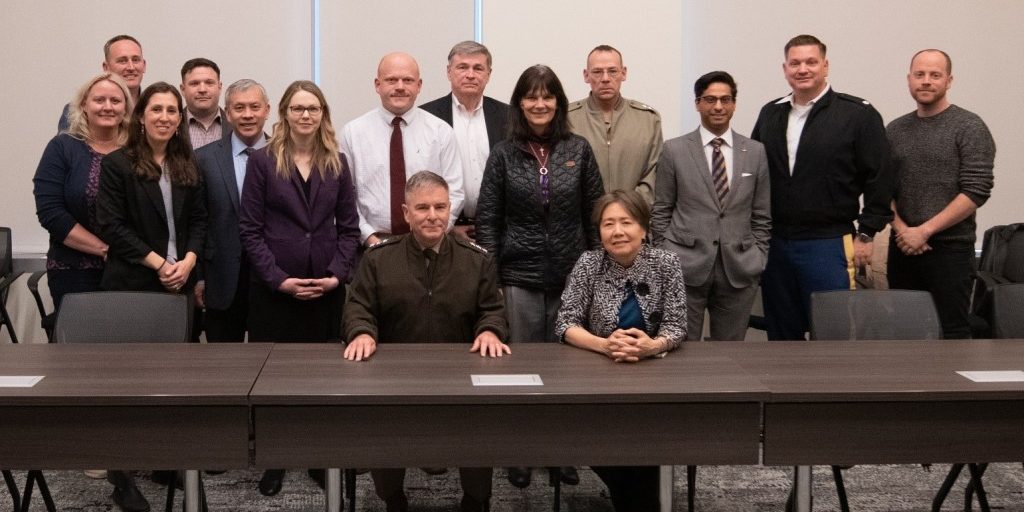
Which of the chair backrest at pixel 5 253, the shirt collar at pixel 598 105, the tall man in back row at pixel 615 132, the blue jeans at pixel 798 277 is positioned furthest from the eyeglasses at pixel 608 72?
the chair backrest at pixel 5 253

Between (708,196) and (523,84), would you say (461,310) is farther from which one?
(708,196)

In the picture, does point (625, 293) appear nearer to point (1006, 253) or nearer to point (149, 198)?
point (149, 198)

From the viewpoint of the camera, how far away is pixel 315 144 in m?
3.81

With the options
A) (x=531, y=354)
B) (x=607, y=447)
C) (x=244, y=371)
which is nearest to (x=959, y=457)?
(x=607, y=447)

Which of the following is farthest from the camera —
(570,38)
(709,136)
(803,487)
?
(570,38)

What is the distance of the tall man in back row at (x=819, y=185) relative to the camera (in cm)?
405

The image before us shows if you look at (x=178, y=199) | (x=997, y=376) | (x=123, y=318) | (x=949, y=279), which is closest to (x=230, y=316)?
(x=178, y=199)

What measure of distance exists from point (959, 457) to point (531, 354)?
3.78 ft

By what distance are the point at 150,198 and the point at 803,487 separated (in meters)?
2.48

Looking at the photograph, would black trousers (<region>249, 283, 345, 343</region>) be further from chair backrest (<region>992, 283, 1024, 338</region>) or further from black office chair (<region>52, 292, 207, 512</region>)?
chair backrest (<region>992, 283, 1024, 338</region>)

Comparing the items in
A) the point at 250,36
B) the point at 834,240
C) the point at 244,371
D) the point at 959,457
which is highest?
the point at 250,36

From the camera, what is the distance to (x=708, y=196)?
397 cm

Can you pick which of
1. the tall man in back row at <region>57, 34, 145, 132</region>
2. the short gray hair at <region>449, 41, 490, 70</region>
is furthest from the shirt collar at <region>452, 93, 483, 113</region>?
the tall man in back row at <region>57, 34, 145, 132</region>

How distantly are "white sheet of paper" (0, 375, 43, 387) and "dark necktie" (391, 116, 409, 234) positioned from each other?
162 centimetres
